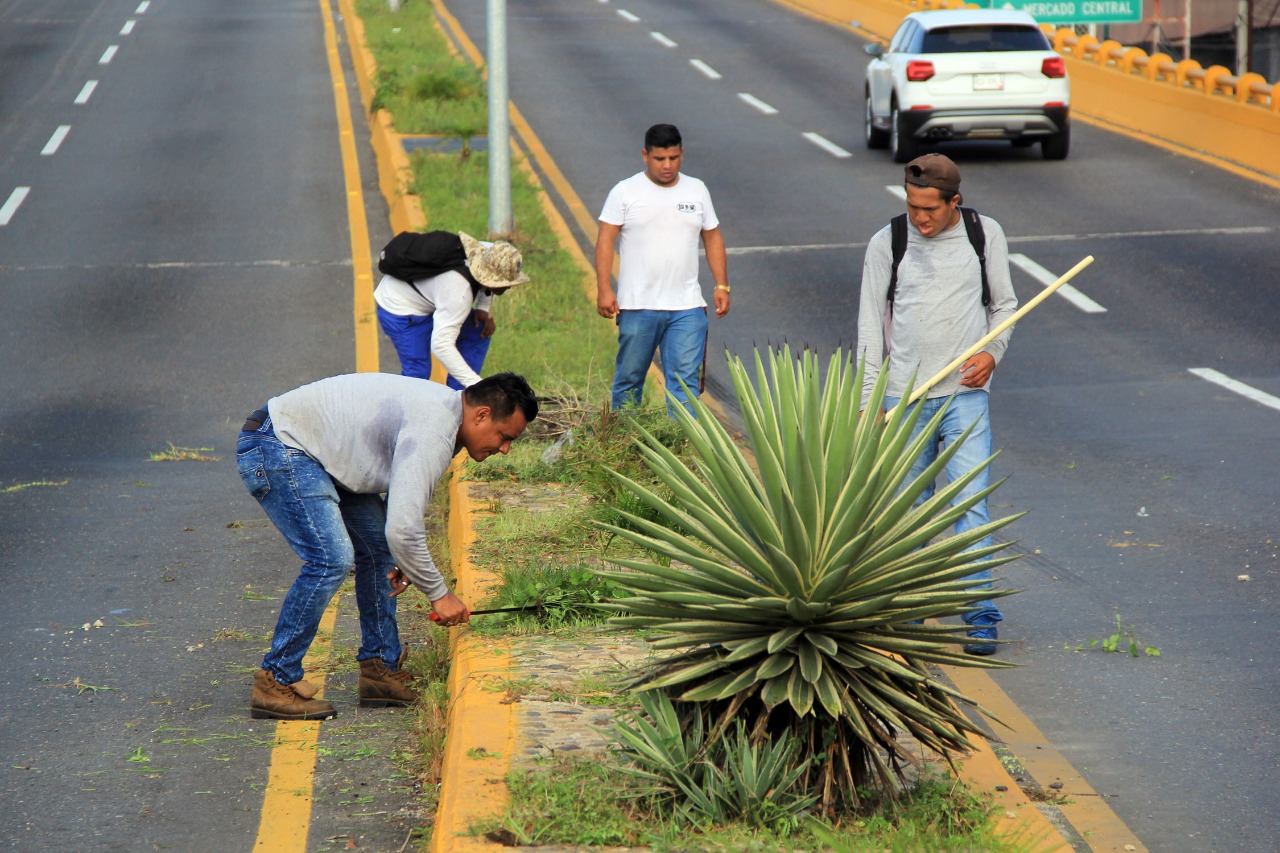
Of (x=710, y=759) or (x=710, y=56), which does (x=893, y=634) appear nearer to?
(x=710, y=759)

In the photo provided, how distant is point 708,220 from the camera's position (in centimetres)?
851

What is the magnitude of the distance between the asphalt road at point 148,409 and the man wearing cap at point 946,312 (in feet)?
8.30

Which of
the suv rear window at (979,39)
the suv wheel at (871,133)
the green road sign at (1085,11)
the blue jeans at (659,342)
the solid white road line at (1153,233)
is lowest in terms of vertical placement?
the solid white road line at (1153,233)

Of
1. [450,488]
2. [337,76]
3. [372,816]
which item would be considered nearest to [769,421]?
[372,816]

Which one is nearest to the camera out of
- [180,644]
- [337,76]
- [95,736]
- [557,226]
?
[95,736]

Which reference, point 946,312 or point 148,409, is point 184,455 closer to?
point 148,409

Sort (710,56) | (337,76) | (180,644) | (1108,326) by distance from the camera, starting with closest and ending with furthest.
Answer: (180,644) → (1108,326) → (337,76) → (710,56)

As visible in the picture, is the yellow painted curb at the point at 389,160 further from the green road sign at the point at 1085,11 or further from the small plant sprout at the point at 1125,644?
the green road sign at the point at 1085,11

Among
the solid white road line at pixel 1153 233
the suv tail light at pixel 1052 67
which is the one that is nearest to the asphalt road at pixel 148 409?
the solid white road line at pixel 1153 233

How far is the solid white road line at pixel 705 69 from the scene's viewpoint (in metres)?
27.2

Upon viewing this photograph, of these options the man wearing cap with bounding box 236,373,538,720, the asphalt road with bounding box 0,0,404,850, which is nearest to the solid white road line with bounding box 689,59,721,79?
the asphalt road with bounding box 0,0,404,850

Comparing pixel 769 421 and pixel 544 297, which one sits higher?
pixel 769 421

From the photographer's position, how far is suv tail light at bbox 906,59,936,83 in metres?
18.8

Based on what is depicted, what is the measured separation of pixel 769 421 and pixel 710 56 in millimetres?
25744
